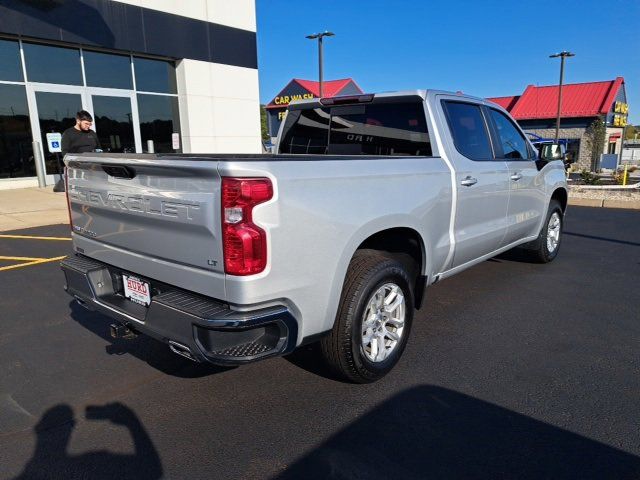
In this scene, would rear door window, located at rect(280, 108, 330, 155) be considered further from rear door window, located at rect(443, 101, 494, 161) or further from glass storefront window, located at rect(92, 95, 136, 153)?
glass storefront window, located at rect(92, 95, 136, 153)

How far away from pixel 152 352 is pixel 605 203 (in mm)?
11969

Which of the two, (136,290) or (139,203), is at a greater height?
(139,203)

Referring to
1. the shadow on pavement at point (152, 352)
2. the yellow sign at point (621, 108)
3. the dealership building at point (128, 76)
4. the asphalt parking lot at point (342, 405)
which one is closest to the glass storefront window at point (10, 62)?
the dealership building at point (128, 76)

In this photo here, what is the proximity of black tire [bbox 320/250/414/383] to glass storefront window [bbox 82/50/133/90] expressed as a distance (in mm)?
13854

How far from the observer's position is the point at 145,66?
50.3 ft

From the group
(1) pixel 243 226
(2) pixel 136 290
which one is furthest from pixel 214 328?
(2) pixel 136 290

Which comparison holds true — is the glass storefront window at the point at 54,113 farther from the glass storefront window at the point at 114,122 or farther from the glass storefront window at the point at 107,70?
the glass storefront window at the point at 107,70

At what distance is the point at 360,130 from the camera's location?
428cm

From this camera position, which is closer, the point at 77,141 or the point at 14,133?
the point at 77,141

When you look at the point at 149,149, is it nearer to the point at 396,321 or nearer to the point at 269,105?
the point at 396,321

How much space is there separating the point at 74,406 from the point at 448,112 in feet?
11.3

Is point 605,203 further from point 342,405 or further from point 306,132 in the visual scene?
point 342,405

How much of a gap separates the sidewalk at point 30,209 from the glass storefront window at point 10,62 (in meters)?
2.95

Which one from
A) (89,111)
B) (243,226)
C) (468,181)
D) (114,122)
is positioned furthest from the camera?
(114,122)
